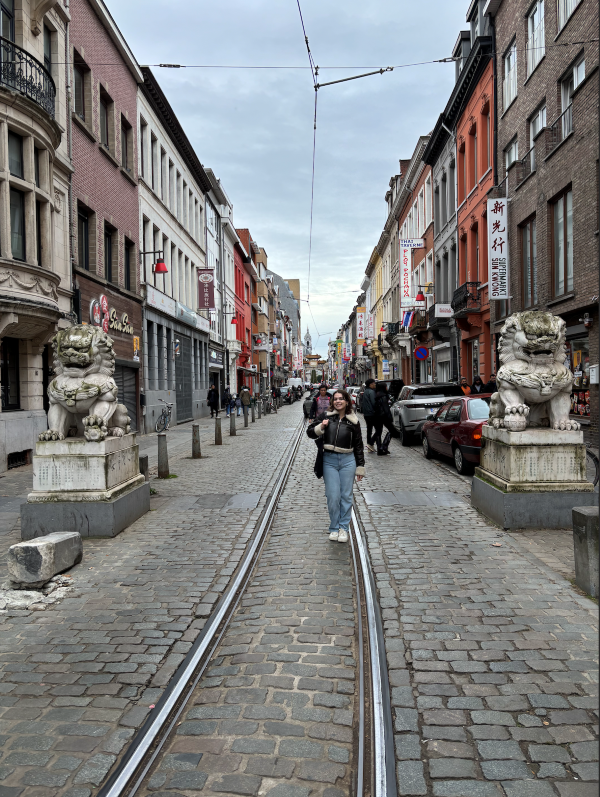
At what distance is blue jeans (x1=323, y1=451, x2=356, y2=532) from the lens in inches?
268

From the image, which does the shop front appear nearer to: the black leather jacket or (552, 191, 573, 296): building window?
the black leather jacket

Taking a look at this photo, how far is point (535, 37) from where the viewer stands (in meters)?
18.8

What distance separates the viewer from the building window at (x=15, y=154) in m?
13.5

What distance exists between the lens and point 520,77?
19859 millimetres

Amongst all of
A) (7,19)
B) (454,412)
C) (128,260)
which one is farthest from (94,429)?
(128,260)

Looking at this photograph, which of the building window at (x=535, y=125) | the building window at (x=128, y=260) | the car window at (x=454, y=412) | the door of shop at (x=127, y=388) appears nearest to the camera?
the car window at (x=454, y=412)

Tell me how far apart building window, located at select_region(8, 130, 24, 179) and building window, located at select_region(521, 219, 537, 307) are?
1422cm

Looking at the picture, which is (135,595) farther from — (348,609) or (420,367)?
(420,367)

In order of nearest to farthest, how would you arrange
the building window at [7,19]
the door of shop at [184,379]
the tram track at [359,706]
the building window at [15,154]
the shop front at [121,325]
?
1. the tram track at [359,706]
2. the building window at [7,19]
3. the building window at [15,154]
4. the shop front at [121,325]
5. the door of shop at [184,379]

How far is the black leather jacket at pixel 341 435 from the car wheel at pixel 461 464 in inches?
210

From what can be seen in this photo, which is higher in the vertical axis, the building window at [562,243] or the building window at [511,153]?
the building window at [511,153]

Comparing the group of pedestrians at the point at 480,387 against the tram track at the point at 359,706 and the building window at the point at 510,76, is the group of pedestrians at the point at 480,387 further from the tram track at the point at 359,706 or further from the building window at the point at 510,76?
the tram track at the point at 359,706

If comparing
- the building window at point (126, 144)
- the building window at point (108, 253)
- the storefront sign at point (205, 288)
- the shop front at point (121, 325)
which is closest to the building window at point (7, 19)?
the shop front at point (121, 325)

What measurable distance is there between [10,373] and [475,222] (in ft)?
61.9
